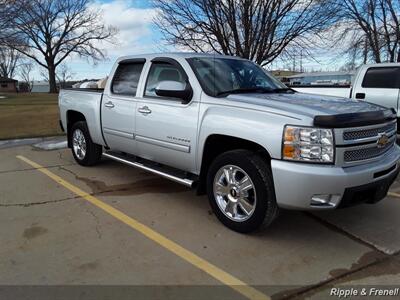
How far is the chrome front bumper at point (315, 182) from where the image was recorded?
3.63 m

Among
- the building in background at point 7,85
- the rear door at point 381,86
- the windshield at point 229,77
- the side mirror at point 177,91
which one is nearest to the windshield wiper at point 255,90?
the windshield at point 229,77

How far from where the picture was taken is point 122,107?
575 centimetres

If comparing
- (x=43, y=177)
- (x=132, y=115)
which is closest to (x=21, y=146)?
(x=43, y=177)

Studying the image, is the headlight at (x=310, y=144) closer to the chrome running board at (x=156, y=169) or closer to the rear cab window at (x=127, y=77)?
the chrome running board at (x=156, y=169)

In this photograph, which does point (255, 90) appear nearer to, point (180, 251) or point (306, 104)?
point (306, 104)

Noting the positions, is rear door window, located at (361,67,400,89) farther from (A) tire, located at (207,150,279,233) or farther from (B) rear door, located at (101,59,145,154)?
(A) tire, located at (207,150,279,233)

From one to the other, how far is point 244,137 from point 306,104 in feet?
2.33

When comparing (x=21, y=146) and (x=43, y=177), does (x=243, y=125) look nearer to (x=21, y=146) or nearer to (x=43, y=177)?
(x=43, y=177)

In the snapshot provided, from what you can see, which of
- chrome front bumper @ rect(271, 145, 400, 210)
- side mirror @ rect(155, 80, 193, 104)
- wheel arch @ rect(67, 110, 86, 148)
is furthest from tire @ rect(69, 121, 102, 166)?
chrome front bumper @ rect(271, 145, 400, 210)

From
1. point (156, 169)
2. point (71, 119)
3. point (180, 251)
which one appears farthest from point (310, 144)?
point (71, 119)

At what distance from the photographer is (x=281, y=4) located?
13.6m

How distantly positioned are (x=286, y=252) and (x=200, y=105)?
5.96ft

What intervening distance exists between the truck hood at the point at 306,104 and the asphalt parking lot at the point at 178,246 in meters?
1.32

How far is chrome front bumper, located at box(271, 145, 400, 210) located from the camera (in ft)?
11.9
